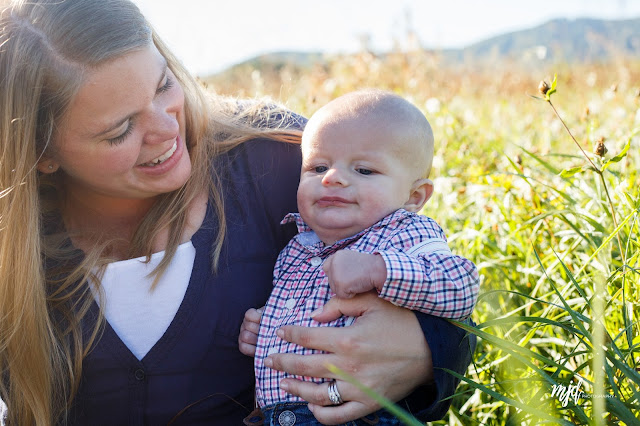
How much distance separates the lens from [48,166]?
1.95m

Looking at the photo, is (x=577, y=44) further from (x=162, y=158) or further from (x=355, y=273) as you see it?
(x=355, y=273)

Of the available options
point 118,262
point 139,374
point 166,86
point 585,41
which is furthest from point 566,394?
point 585,41

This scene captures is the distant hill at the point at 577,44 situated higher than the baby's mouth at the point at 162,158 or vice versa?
the distant hill at the point at 577,44

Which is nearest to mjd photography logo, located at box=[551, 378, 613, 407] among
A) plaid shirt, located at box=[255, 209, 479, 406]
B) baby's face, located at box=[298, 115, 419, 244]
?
plaid shirt, located at box=[255, 209, 479, 406]

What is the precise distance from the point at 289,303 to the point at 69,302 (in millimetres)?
687

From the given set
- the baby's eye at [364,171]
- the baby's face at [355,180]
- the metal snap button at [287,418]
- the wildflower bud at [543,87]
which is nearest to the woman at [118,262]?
the metal snap button at [287,418]

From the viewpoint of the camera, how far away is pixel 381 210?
1719 mm

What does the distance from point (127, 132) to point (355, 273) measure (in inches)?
32.2

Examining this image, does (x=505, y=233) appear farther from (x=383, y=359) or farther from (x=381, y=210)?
(x=383, y=359)

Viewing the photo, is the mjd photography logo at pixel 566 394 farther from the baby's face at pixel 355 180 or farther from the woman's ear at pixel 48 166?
the woman's ear at pixel 48 166

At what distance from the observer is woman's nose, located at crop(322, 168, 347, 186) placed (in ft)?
5.58

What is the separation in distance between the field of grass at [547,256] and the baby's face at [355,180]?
0.41 meters

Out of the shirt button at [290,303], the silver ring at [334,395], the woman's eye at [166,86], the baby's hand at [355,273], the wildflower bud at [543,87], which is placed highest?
the woman's eye at [166,86]

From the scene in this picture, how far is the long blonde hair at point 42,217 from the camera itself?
1764 mm
